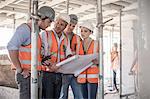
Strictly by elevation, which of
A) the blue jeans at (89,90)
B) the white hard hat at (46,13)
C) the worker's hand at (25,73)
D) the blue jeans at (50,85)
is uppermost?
the white hard hat at (46,13)

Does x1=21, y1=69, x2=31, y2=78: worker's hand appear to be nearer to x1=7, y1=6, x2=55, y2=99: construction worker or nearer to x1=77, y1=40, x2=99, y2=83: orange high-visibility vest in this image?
x1=7, y1=6, x2=55, y2=99: construction worker

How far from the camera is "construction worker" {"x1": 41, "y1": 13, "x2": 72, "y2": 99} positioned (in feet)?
8.07

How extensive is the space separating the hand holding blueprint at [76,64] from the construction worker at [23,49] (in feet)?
1.02

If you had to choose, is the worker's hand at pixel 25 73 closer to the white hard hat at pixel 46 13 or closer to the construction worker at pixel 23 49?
the construction worker at pixel 23 49

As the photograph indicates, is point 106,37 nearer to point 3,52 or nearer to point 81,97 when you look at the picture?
point 3,52

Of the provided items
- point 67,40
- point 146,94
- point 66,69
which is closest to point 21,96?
point 66,69

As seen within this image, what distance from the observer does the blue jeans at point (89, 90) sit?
9.65ft

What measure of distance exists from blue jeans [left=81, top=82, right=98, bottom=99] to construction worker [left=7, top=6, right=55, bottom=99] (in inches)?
32.8

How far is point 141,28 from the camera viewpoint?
64.9 inches

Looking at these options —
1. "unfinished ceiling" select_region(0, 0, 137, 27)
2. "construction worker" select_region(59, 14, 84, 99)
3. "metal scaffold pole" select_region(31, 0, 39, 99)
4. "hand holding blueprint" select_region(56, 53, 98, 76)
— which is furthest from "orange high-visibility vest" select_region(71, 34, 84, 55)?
"unfinished ceiling" select_region(0, 0, 137, 27)

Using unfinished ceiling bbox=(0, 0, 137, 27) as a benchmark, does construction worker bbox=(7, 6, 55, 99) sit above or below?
below

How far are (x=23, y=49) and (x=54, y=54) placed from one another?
1.15 ft

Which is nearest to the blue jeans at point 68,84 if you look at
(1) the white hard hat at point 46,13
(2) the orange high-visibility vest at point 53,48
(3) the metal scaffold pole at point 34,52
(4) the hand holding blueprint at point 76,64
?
(4) the hand holding blueprint at point 76,64

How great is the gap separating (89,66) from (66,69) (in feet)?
1.29
